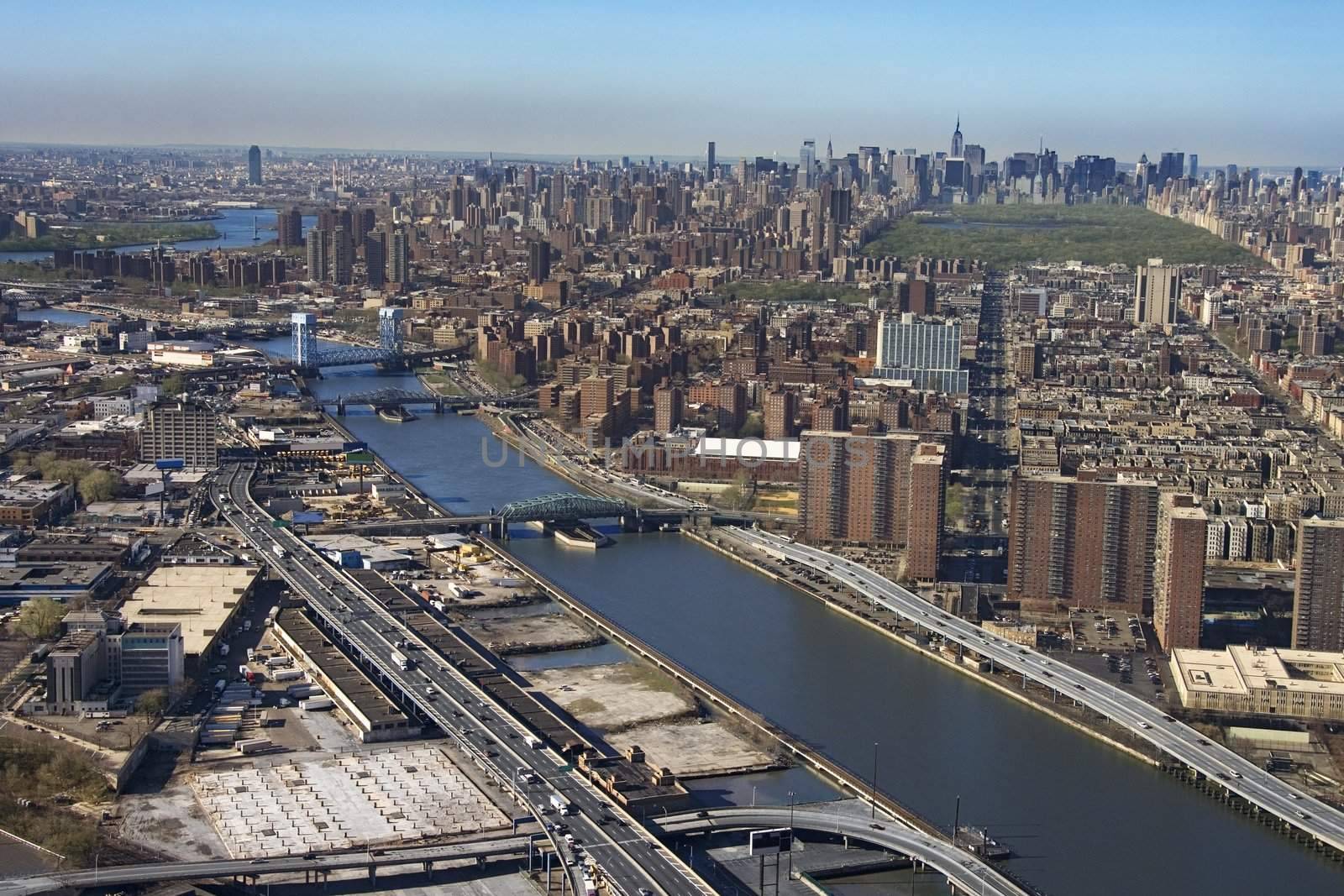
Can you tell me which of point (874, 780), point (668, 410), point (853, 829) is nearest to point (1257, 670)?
point (874, 780)

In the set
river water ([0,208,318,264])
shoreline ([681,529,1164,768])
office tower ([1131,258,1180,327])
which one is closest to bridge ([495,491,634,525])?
shoreline ([681,529,1164,768])

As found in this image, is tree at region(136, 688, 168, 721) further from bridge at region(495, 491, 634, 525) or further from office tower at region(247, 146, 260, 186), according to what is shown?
office tower at region(247, 146, 260, 186)

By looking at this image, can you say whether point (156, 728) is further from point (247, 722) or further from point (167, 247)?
point (167, 247)

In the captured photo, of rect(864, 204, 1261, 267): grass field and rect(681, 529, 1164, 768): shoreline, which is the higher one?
rect(864, 204, 1261, 267): grass field

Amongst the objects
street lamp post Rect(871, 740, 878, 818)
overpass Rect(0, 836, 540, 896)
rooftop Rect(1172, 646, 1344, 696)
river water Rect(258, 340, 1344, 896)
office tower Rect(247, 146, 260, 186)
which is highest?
office tower Rect(247, 146, 260, 186)

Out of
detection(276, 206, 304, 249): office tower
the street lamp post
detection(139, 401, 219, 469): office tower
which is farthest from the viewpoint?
detection(276, 206, 304, 249): office tower

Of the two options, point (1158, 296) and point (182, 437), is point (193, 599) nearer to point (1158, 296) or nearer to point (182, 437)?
point (182, 437)

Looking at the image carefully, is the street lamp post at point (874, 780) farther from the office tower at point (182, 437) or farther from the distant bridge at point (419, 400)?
the distant bridge at point (419, 400)
